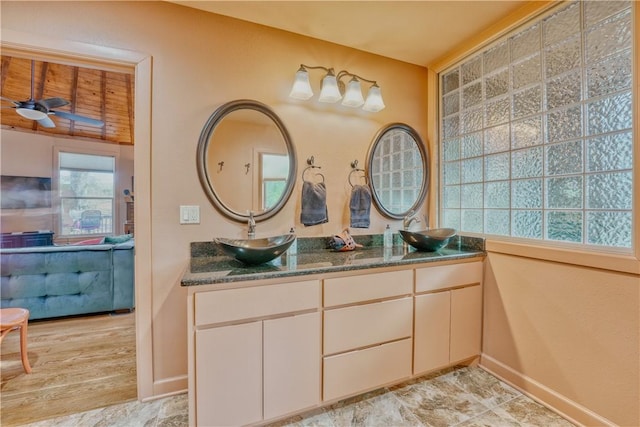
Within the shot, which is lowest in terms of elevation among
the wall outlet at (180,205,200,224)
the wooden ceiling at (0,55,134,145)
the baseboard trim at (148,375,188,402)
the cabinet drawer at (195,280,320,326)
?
the baseboard trim at (148,375,188,402)

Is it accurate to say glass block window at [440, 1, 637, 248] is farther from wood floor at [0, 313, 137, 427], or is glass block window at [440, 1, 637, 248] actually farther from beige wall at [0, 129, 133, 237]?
beige wall at [0, 129, 133, 237]

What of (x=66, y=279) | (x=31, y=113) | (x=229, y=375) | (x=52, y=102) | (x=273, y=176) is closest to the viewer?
(x=229, y=375)

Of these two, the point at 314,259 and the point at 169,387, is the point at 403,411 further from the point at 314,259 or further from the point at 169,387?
the point at 169,387

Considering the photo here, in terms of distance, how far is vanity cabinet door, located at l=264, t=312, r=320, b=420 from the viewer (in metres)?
1.46

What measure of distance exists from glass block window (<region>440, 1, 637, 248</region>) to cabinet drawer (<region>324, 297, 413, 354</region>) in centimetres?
98

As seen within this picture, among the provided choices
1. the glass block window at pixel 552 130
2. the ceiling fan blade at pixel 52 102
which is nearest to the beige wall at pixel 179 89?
the glass block window at pixel 552 130

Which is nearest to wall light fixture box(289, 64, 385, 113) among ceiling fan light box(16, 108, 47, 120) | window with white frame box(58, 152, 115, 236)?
ceiling fan light box(16, 108, 47, 120)

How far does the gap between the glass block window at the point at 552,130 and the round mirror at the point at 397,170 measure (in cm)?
31

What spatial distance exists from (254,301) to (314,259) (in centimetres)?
51

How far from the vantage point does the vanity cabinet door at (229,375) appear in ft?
4.43

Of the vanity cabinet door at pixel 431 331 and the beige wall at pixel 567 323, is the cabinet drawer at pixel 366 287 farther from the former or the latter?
the beige wall at pixel 567 323

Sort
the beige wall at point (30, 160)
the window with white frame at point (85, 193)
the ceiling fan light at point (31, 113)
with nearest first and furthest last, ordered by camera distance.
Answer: the ceiling fan light at point (31, 113)
the beige wall at point (30, 160)
the window with white frame at point (85, 193)

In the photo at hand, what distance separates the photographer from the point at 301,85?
6.43 ft

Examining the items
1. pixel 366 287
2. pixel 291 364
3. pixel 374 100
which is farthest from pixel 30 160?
pixel 366 287
